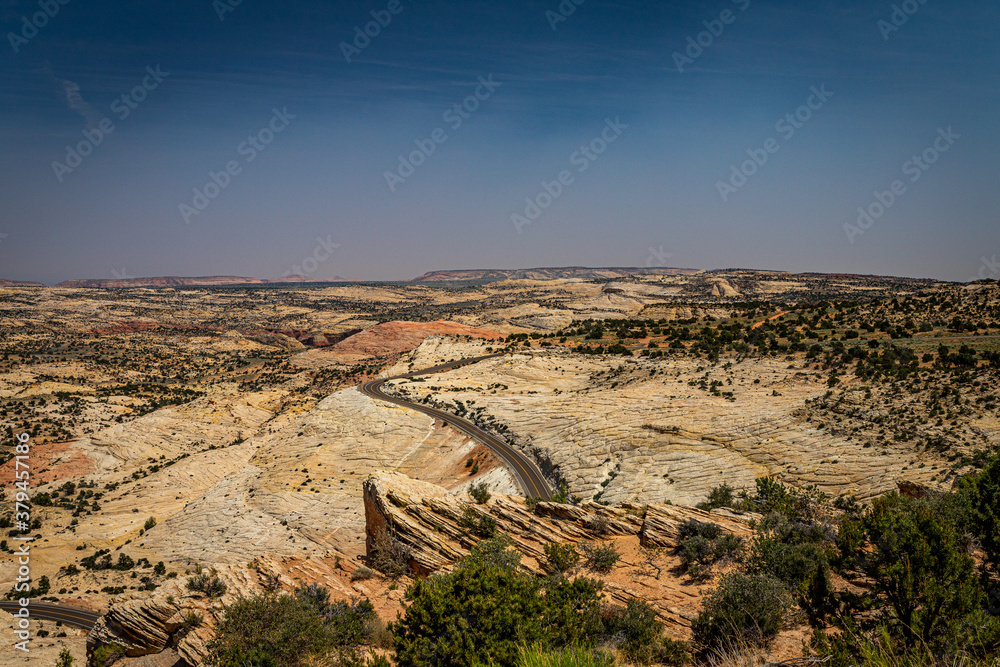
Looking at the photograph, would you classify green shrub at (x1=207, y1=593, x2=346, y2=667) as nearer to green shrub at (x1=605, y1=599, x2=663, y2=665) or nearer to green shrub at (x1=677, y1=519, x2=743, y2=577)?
green shrub at (x1=605, y1=599, x2=663, y2=665)

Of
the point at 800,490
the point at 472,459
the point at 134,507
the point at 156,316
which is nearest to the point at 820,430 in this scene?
the point at 800,490

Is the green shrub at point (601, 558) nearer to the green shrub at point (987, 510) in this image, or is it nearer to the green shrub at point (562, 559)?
the green shrub at point (562, 559)

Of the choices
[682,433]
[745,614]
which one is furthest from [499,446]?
[745,614]

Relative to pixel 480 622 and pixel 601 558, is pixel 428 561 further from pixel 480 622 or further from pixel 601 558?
pixel 480 622

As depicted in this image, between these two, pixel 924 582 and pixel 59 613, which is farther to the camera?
pixel 59 613

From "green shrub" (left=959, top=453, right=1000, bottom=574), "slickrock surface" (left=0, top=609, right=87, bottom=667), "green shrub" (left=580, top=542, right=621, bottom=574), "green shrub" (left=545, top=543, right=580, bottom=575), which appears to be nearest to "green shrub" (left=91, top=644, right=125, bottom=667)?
"slickrock surface" (left=0, top=609, right=87, bottom=667)
